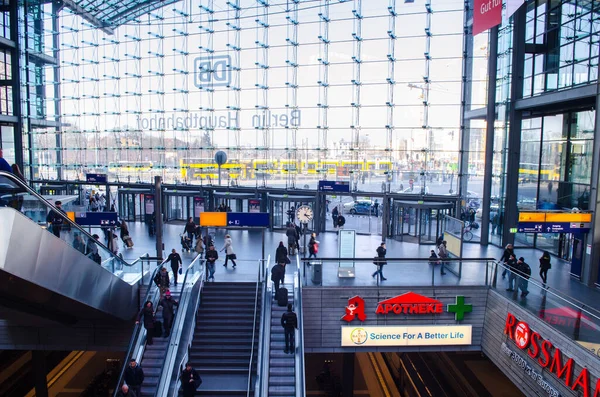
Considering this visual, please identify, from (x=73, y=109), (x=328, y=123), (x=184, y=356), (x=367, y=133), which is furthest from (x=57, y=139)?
(x=184, y=356)

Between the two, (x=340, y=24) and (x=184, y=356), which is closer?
(x=184, y=356)

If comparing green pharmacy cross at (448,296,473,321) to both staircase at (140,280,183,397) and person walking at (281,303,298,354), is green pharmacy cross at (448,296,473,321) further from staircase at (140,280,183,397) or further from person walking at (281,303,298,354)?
staircase at (140,280,183,397)

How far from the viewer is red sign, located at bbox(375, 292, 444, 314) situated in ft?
34.5

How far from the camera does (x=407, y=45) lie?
1825 centimetres

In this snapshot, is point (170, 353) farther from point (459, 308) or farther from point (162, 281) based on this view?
point (459, 308)

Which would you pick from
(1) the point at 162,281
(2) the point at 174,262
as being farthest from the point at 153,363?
(2) the point at 174,262

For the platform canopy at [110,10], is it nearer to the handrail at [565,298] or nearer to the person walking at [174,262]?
the person walking at [174,262]

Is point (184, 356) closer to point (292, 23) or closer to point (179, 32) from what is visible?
point (292, 23)

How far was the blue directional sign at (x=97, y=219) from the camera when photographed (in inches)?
485

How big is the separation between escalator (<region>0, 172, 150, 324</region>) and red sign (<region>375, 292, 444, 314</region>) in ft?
18.5

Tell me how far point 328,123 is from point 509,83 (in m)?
7.13

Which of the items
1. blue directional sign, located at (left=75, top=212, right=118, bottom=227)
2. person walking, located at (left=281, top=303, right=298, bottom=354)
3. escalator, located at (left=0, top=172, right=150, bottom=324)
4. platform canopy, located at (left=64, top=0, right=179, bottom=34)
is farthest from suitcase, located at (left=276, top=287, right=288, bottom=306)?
platform canopy, located at (left=64, top=0, right=179, bottom=34)

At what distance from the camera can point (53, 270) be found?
6695 mm

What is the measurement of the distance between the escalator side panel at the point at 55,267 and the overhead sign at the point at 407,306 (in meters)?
4.90
